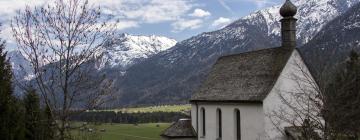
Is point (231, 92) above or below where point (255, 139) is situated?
above

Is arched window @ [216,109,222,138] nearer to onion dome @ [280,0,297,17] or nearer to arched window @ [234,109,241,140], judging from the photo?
arched window @ [234,109,241,140]

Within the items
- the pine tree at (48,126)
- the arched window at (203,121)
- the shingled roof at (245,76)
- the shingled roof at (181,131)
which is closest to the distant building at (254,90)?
the shingled roof at (245,76)

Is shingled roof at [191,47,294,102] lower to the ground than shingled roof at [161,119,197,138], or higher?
higher

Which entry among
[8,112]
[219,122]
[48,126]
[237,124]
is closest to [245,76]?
[237,124]

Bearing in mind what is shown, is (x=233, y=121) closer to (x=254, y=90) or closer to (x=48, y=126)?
(x=254, y=90)

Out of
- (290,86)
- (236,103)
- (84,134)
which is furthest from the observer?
(236,103)

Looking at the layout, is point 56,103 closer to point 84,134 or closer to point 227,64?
point 84,134

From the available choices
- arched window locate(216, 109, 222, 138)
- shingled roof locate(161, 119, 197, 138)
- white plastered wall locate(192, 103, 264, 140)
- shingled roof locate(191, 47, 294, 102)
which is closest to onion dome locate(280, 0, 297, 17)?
shingled roof locate(191, 47, 294, 102)

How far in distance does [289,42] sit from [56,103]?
19390 mm

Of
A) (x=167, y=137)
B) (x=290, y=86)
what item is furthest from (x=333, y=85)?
(x=167, y=137)

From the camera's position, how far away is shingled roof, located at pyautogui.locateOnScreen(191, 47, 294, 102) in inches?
1258

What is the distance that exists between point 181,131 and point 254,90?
12.3 m

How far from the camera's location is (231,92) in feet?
116

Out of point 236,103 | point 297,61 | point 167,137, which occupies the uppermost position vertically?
point 297,61
